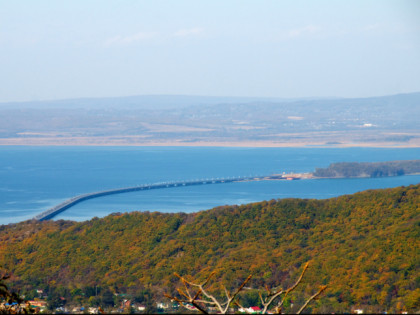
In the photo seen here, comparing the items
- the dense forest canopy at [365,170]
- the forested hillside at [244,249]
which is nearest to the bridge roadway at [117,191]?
the dense forest canopy at [365,170]

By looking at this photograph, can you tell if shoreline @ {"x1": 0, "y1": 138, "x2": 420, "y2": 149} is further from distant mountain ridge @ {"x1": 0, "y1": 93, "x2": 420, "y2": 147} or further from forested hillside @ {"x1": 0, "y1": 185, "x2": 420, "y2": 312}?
forested hillside @ {"x1": 0, "y1": 185, "x2": 420, "y2": 312}

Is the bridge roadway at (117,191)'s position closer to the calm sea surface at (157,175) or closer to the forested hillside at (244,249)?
the calm sea surface at (157,175)

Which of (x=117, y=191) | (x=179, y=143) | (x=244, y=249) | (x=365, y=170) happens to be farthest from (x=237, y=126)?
(x=244, y=249)

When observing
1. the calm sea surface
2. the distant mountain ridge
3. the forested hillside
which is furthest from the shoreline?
the forested hillside

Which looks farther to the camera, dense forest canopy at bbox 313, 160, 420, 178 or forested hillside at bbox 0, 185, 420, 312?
dense forest canopy at bbox 313, 160, 420, 178

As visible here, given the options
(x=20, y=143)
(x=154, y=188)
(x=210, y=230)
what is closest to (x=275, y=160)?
(x=154, y=188)

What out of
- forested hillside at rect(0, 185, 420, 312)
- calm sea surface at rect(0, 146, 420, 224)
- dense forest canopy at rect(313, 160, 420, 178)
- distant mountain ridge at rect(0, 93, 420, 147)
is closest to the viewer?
forested hillside at rect(0, 185, 420, 312)
